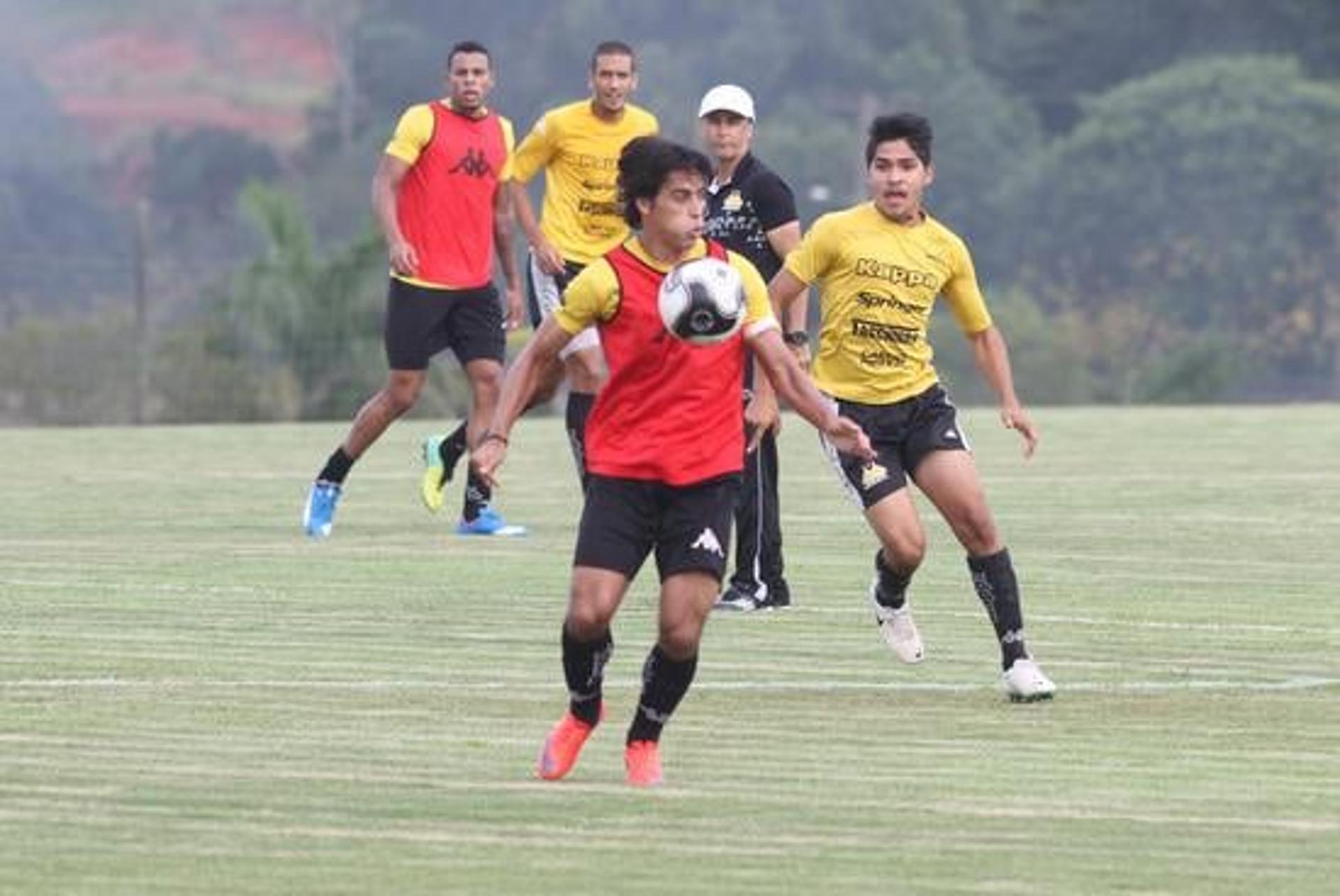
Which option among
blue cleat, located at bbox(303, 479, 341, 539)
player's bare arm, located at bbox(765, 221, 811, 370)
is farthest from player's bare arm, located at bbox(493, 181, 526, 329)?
player's bare arm, located at bbox(765, 221, 811, 370)

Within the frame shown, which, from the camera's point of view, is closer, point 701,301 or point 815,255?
point 701,301

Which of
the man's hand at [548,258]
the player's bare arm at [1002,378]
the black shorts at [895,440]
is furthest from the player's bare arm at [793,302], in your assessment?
the man's hand at [548,258]

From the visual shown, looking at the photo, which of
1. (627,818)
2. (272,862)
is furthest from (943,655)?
(272,862)

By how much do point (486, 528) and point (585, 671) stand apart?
8662mm

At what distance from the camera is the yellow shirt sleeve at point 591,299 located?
11.4m

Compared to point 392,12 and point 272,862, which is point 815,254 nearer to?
point 272,862

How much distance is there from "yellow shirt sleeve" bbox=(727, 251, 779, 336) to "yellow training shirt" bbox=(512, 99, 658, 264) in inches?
274

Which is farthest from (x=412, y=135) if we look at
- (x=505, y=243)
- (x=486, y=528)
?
(x=486, y=528)

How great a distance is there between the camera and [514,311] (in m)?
20.6

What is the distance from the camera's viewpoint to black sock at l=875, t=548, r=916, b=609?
14.3 metres

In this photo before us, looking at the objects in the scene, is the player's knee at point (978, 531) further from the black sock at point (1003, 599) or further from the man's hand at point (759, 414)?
the man's hand at point (759, 414)

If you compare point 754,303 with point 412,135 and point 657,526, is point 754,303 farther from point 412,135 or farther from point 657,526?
point 412,135

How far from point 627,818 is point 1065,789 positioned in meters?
1.28

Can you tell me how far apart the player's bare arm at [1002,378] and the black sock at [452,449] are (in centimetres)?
587
